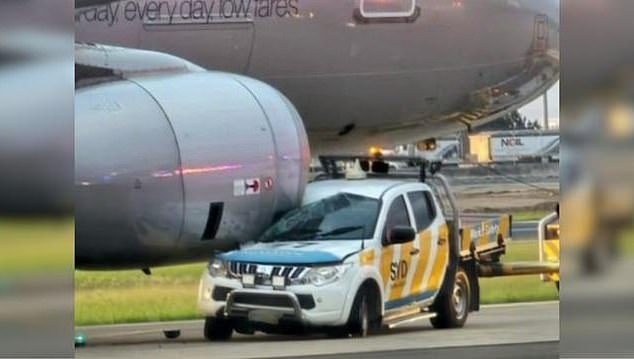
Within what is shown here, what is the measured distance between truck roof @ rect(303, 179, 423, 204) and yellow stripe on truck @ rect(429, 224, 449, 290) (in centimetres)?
24

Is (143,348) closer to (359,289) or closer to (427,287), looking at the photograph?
(359,289)

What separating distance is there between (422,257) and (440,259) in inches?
3.1

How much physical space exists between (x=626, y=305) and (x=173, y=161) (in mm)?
1760

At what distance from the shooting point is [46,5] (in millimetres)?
3641

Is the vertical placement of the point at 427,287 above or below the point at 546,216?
below

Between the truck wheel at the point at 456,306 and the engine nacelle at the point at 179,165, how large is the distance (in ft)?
2.23

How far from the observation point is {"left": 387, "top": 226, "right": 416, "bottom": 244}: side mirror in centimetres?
395


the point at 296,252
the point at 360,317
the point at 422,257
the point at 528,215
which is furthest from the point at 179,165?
the point at 528,215

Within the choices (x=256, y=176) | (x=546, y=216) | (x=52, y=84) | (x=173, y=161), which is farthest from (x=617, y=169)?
(x=52, y=84)

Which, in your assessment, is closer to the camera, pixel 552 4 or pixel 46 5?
pixel 46 5

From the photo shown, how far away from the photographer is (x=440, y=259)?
4016 millimetres

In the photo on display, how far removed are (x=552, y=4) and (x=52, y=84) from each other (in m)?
1.79

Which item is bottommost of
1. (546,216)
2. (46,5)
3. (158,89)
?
(546,216)

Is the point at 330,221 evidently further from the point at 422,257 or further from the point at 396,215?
Result: the point at 422,257
